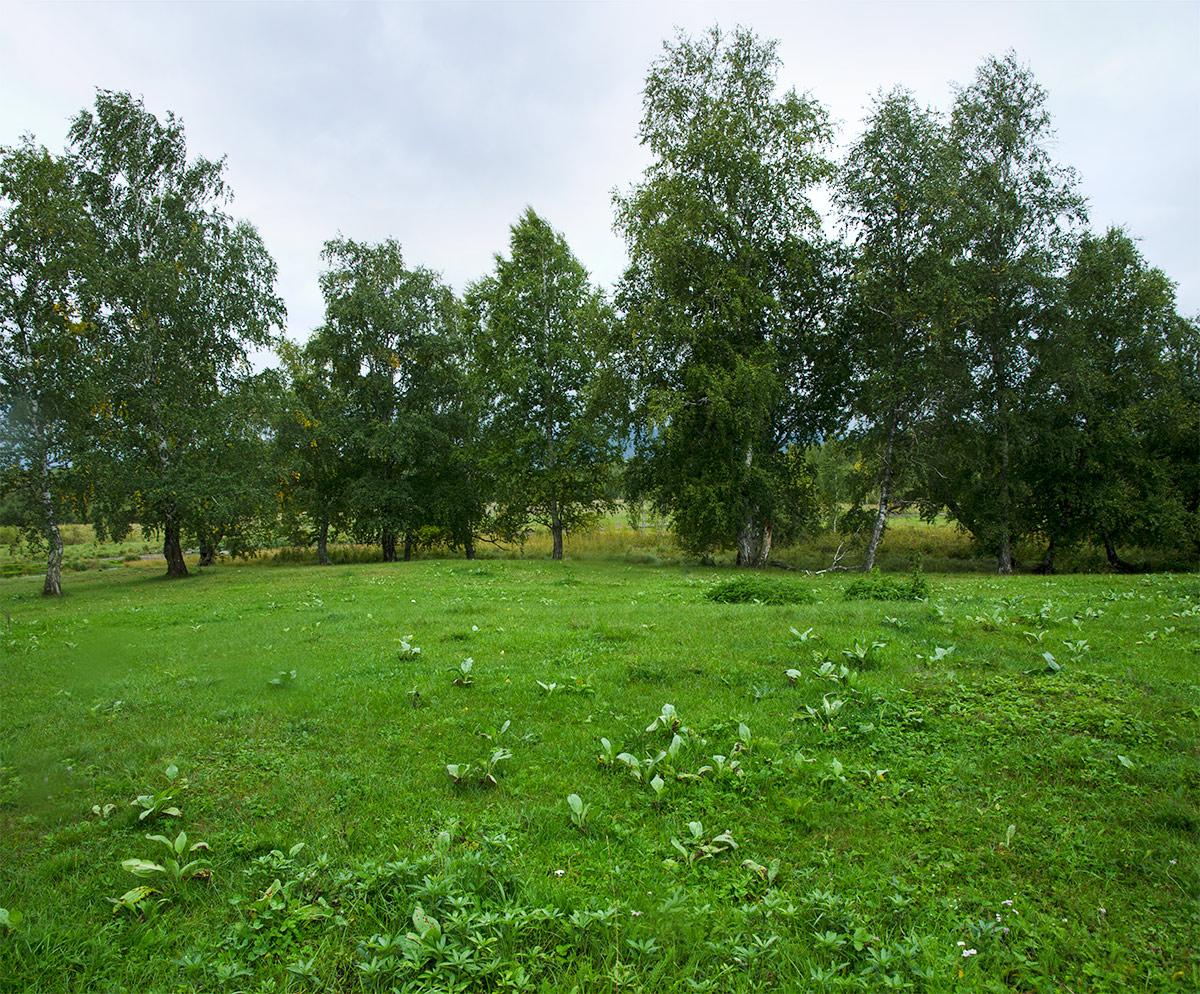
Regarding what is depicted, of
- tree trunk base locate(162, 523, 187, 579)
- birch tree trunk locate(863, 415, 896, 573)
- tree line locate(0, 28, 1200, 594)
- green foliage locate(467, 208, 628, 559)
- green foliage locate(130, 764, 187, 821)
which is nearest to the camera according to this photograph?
green foliage locate(130, 764, 187, 821)

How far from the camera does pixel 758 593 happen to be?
1310cm

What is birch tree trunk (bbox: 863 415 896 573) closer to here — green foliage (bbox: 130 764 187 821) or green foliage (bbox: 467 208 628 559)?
green foliage (bbox: 467 208 628 559)

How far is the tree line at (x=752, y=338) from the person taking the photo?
75.2 ft

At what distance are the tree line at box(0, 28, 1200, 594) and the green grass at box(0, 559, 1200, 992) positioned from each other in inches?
705

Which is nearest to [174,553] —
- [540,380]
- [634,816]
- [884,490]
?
[540,380]

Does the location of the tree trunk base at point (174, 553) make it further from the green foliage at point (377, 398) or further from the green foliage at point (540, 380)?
the green foliage at point (540, 380)

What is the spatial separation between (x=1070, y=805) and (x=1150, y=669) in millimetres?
3575

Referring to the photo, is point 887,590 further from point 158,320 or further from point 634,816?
point 158,320

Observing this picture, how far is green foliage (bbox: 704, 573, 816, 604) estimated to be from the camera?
12742 millimetres

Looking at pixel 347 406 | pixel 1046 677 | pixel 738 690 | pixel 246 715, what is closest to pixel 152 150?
pixel 347 406

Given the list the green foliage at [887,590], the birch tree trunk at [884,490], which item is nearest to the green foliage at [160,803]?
the green foliage at [887,590]

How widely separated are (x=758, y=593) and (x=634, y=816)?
930 centimetres

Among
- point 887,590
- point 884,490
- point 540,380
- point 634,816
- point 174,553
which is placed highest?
point 540,380

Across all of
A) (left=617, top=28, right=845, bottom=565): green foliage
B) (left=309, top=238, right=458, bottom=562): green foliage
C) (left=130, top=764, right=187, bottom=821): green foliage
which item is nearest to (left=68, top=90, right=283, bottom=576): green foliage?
(left=309, top=238, right=458, bottom=562): green foliage
